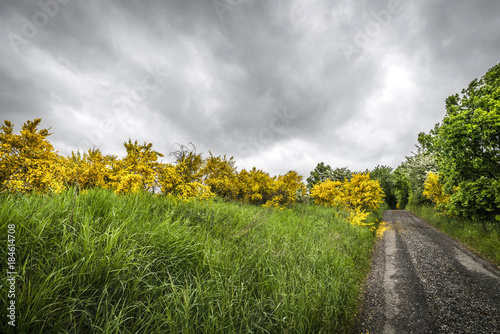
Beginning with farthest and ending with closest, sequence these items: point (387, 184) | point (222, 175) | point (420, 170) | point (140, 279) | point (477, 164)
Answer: point (387, 184)
point (420, 170)
point (222, 175)
point (477, 164)
point (140, 279)

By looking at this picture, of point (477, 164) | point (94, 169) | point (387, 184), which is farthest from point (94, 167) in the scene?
point (387, 184)

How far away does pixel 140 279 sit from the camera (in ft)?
7.13

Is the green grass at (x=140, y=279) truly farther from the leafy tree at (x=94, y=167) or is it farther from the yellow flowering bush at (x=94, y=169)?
the leafy tree at (x=94, y=167)

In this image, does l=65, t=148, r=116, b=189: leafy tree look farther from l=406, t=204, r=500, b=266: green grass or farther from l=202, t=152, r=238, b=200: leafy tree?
l=406, t=204, r=500, b=266: green grass

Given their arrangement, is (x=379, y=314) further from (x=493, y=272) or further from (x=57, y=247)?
(x=57, y=247)

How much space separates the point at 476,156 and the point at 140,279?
12957 mm

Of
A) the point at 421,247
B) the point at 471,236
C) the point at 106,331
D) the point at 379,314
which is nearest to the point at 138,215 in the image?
the point at 106,331

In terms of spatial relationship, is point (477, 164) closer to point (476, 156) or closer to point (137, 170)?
point (476, 156)

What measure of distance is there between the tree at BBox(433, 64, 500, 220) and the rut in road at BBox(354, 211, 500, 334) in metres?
2.80

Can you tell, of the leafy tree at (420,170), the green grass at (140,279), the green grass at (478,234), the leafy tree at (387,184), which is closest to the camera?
the green grass at (140,279)

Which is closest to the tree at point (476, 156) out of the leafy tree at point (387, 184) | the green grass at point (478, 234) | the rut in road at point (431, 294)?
the green grass at point (478, 234)

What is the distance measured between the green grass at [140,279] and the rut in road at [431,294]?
2.55 ft

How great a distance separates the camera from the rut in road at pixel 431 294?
3562 millimetres

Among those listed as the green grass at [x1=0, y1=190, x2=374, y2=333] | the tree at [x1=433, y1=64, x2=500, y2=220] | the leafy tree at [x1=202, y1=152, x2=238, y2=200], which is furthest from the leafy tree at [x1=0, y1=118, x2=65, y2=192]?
the tree at [x1=433, y1=64, x2=500, y2=220]
